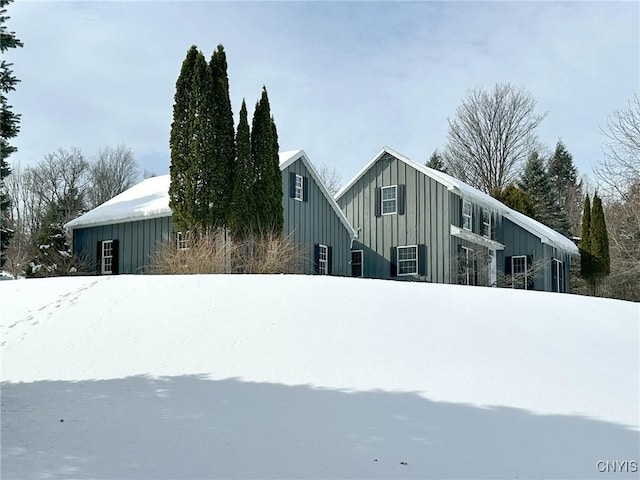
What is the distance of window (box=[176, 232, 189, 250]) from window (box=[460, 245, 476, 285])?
9980 mm

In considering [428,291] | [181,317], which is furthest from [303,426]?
[428,291]

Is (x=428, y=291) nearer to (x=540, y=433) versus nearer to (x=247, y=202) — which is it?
(x=540, y=433)

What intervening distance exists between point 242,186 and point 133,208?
4.82m

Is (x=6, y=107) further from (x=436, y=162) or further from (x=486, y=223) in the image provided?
(x=436, y=162)

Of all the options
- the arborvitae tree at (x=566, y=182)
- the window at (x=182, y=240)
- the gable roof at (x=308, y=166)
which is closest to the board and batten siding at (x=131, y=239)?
the window at (x=182, y=240)

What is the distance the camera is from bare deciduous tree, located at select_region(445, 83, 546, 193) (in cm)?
3744

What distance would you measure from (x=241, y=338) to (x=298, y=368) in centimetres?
129

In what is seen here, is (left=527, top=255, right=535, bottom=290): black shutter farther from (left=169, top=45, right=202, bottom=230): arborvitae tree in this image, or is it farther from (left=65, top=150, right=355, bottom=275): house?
(left=169, top=45, right=202, bottom=230): arborvitae tree

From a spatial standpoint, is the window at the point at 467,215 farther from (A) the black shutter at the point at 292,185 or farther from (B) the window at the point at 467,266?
(A) the black shutter at the point at 292,185

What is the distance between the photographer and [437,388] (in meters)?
6.82

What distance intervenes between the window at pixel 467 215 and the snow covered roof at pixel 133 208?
10.4 meters

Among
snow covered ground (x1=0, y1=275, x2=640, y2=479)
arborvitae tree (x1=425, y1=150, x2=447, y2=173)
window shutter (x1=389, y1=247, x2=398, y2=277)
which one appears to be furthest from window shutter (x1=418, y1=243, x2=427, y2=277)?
arborvitae tree (x1=425, y1=150, x2=447, y2=173)

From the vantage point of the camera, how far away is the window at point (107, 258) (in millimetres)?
20219

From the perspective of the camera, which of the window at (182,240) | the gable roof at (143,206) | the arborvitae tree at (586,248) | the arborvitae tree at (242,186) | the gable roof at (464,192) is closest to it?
the window at (182,240)
